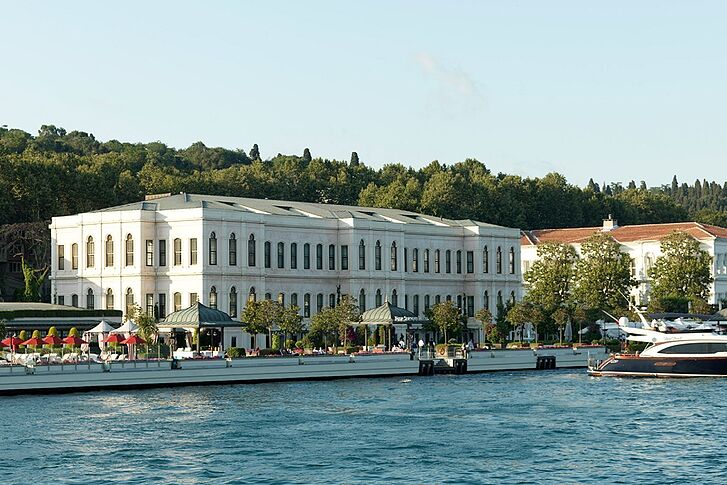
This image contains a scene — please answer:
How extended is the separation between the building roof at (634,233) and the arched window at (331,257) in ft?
164

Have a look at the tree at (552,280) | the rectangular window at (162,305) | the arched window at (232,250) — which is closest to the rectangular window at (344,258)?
the arched window at (232,250)

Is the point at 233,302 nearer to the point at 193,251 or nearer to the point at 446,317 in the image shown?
the point at 193,251

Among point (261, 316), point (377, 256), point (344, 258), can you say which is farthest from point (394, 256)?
point (261, 316)

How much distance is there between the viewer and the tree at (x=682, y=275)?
147 metres

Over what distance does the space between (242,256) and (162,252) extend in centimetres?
637

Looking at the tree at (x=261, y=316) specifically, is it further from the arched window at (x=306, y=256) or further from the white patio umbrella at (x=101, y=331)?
the arched window at (x=306, y=256)

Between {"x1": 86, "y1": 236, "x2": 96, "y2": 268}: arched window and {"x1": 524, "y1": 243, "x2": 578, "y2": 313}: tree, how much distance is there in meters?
39.3

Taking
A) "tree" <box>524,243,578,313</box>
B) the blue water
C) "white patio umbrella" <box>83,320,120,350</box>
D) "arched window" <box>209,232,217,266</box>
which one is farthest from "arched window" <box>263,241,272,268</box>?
the blue water

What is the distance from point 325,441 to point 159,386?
30338mm

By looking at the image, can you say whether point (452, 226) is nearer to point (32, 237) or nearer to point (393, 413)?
point (32, 237)

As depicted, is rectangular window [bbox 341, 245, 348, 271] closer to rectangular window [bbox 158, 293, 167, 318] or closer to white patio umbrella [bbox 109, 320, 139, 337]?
rectangular window [bbox 158, 293, 167, 318]

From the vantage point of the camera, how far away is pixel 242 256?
116m

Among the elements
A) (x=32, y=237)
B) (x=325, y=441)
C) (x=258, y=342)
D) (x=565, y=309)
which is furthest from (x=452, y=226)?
(x=325, y=441)

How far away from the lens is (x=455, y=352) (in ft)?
356
